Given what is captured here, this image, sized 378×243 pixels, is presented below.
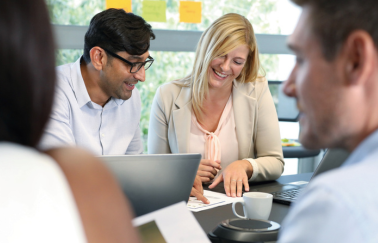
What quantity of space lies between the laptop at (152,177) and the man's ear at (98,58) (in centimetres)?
86

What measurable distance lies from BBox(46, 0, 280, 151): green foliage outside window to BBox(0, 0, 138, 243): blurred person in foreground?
2.11m

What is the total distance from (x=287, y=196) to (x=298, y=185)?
0.68ft

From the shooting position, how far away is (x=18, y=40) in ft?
1.32

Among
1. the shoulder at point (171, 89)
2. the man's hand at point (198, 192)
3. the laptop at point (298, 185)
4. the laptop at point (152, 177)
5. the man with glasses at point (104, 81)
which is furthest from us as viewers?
the shoulder at point (171, 89)

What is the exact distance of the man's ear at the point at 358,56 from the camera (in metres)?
0.54

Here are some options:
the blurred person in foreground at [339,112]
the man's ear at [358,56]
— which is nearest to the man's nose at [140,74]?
the blurred person in foreground at [339,112]

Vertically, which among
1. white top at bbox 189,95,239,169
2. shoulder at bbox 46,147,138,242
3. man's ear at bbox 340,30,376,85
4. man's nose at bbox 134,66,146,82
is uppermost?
man's ear at bbox 340,30,376,85

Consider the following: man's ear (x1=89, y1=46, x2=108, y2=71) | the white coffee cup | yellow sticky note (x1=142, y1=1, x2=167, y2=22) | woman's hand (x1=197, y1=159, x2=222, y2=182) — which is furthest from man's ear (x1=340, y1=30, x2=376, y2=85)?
yellow sticky note (x1=142, y1=1, x2=167, y2=22)

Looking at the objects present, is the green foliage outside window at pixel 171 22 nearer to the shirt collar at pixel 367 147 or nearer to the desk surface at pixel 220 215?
the desk surface at pixel 220 215

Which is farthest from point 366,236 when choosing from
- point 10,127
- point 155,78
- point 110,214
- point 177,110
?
point 155,78

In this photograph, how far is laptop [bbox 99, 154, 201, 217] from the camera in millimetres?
1074

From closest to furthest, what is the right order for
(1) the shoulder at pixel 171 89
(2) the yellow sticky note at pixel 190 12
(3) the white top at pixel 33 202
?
1. (3) the white top at pixel 33 202
2. (1) the shoulder at pixel 171 89
3. (2) the yellow sticky note at pixel 190 12

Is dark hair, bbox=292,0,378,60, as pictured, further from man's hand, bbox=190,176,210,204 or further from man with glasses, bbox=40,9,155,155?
man with glasses, bbox=40,9,155,155

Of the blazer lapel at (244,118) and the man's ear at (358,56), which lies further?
the blazer lapel at (244,118)
